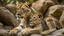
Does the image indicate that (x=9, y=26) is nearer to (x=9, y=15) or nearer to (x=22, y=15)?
(x=9, y=15)

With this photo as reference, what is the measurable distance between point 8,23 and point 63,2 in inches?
115

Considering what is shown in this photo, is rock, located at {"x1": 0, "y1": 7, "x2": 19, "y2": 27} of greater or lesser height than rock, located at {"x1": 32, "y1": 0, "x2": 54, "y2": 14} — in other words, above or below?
below

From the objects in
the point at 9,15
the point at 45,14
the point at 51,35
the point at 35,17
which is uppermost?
the point at 45,14

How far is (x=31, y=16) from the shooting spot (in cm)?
242

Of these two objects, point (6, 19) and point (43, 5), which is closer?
point (6, 19)

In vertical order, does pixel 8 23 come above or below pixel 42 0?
below

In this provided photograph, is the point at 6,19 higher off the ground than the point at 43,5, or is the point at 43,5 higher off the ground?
the point at 43,5

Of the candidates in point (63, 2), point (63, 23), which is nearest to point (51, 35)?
point (63, 23)

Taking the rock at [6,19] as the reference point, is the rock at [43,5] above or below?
above

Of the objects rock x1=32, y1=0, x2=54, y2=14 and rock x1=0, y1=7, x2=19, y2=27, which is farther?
rock x1=32, y1=0, x2=54, y2=14

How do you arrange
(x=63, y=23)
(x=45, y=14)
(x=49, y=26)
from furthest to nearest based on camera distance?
(x=45, y=14) → (x=63, y=23) → (x=49, y=26)

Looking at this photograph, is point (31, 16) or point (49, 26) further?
point (49, 26)

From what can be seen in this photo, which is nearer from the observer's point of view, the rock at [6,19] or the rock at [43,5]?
the rock at [6,19]

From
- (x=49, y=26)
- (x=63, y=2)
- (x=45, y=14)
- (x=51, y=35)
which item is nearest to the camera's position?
(x=51, y=35)
